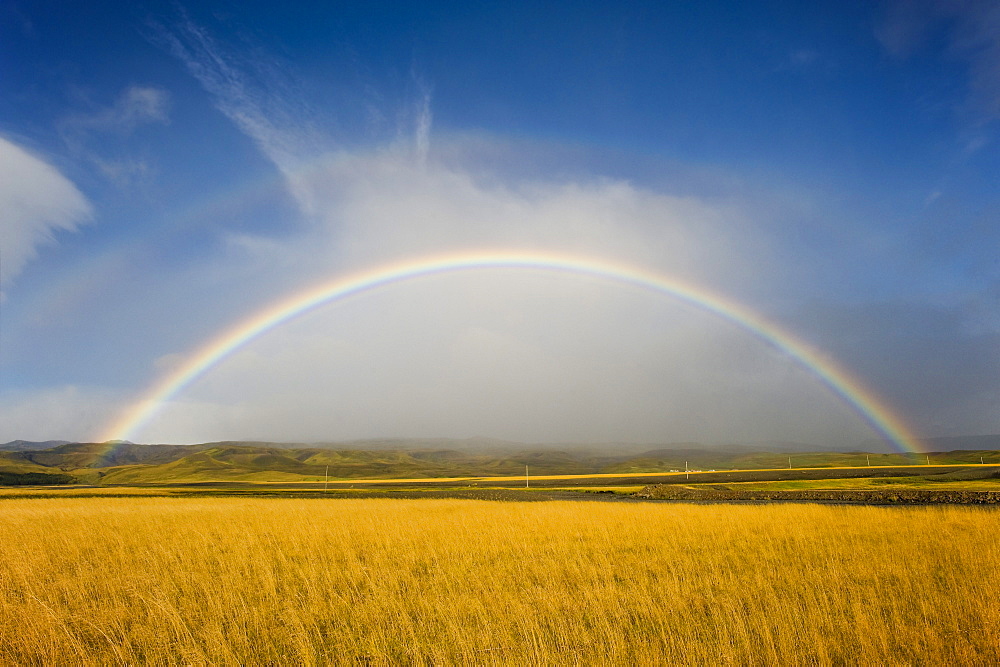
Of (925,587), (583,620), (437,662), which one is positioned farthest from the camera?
(925,587)

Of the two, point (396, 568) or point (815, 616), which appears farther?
point (396, 568)

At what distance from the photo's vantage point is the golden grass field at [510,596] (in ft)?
19.8

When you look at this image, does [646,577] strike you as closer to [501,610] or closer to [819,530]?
[501,610]

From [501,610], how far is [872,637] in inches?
183

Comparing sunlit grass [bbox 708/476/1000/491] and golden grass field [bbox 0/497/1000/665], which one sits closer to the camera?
golden grass field [bbox 0/497/1000/665]

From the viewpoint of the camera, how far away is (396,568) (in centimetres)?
1108

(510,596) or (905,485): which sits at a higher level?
(510,596)

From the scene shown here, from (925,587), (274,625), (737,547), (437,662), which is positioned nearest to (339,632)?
(274,625)

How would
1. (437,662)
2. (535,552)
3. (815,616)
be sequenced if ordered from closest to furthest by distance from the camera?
(437,662)
(815,616)
(535,552)

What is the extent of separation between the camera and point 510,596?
827 cm

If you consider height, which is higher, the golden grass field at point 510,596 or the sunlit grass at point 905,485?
the golden grass field at point 510,596

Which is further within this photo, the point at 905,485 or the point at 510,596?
the point at 905,485

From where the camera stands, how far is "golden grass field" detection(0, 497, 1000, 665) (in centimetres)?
602

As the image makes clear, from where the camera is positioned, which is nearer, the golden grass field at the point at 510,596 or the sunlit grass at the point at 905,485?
the golden grass field at the point at 510,596
